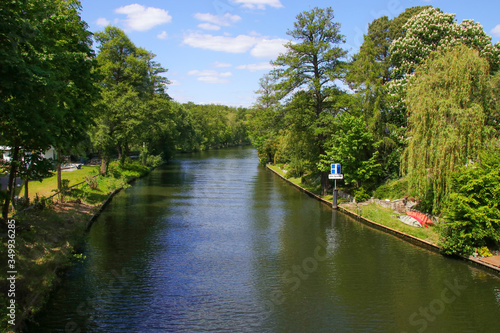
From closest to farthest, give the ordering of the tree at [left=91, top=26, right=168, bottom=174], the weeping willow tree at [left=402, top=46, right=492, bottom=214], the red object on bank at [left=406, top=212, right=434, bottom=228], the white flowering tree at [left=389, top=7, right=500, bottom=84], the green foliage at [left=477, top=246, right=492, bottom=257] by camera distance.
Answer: the green foliage at [left=477, top=246, right=492, bottom=257]
the weeping willow tree at [left=402, top=46, right=492, bottom=214]
the red object on bank at [left=406, top=212, right=434, bottom=228]
the white flowering tree at [left=389, top=7, right=500, bottom=84]
the tree at [left=91, top=26, right=168, bottom=174]

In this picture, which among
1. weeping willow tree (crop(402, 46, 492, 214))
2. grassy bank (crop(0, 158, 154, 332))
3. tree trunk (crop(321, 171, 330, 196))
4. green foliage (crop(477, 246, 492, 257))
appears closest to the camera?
grassy bank (crop(0, 158, 154, 332))

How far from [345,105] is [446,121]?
1233 cm

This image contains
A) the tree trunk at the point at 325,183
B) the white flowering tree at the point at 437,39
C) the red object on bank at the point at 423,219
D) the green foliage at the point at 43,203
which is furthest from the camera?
the tree trunk at the point at 325,183

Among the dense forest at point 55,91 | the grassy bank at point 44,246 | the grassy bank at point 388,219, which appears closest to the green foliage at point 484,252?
the grassy bank at point 388,219

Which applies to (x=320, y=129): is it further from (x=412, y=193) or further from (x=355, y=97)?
(x=412, y=193)

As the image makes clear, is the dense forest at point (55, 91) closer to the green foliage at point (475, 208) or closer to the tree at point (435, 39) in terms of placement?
the green foliage at point (475, 208)

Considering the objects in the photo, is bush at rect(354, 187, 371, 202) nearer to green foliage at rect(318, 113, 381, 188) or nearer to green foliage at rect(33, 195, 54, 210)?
green foliage at rect(318, 113, 381, 188)

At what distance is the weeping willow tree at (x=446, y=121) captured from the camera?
19.8 metres

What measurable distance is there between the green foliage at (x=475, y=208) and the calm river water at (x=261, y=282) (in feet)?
3.55

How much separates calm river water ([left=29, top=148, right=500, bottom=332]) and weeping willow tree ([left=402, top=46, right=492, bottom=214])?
4.04 m

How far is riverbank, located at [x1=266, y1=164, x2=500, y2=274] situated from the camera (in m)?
16.8

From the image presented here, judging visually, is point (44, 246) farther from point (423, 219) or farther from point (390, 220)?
point (423, 219)

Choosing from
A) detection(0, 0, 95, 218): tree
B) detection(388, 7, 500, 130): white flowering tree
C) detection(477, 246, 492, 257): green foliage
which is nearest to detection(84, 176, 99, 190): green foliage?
detection(0, 0, 95, 218): tree

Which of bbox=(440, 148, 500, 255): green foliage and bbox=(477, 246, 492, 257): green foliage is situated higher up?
bbox=(440, 148, 500, 255): green foliage
